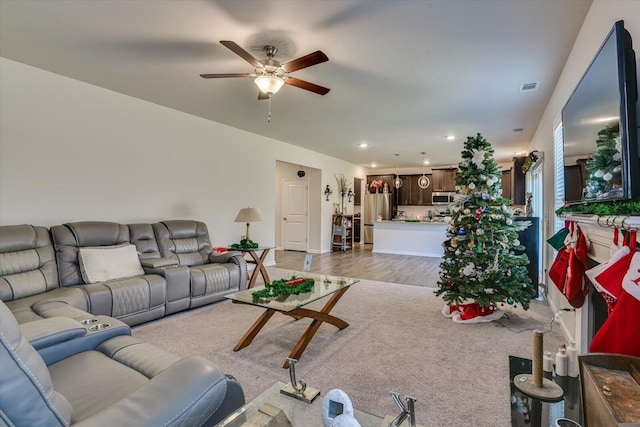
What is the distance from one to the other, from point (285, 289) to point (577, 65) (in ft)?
10.0

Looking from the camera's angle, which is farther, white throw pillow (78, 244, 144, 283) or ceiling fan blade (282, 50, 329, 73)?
white throw pillow (78, 244, 144, 283)

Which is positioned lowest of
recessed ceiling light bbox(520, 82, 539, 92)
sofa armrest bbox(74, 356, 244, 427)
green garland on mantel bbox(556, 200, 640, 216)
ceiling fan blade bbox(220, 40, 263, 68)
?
sofa armrest bbox(74, 356, 244, 427)

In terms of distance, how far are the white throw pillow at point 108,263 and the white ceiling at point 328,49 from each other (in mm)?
1893

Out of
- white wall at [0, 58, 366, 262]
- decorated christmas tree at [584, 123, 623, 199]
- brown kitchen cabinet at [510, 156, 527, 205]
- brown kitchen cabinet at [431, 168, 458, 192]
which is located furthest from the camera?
brown kitchen cabinet at [431, 168, 458, 192]

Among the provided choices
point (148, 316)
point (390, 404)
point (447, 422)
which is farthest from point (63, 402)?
point (148, 316)

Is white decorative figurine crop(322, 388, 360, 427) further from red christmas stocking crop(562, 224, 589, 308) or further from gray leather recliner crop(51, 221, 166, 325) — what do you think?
gray leather recliner crop(51, 221, 166, 325)

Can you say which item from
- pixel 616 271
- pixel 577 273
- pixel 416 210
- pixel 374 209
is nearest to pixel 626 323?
pixel 616 271

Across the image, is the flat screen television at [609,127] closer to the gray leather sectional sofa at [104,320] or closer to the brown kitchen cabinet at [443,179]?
the gray leather sectional sofa at [104,320]

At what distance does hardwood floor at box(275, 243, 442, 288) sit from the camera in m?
5.57

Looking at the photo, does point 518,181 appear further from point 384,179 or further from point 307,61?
point 307,61

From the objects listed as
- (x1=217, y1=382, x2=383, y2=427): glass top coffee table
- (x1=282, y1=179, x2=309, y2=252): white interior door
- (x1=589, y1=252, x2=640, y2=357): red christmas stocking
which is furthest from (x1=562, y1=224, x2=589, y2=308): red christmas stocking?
(x1=282, y1=179, x2=309, y2=252): white interior door

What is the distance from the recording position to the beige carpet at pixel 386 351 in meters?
2.02

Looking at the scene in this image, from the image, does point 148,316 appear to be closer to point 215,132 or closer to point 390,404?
point 390,404

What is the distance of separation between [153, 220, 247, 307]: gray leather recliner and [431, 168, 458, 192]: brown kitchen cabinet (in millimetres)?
7542
